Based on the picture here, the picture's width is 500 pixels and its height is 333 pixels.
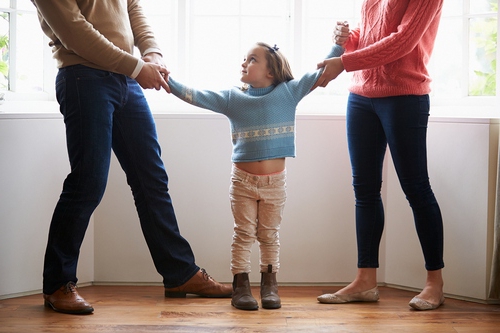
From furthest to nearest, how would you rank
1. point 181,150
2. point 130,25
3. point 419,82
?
point 181,150 < point 130,25 < point 419,82

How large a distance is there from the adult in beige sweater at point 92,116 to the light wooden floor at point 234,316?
13 centimetres

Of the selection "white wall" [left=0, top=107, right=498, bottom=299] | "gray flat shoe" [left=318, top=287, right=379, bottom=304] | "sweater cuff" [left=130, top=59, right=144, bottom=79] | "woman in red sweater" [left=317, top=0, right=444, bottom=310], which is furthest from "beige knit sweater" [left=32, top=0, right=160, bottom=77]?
"gray flat shoe" [left=318, top=287, right=379, bottom=304]


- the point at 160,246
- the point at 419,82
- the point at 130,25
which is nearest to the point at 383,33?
the point at 419,82

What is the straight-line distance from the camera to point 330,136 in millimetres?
3227

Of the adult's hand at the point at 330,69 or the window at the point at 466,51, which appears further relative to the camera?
the window at the point at 466,51

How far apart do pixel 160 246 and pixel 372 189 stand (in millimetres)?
894

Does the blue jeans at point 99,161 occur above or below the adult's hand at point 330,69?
below

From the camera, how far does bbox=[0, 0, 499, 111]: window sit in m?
3.31

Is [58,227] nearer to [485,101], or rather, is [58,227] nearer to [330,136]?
[330,136]

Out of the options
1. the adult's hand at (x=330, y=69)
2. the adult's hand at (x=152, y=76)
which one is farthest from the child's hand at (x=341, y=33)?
the adult's hand at (x=152, y=76)

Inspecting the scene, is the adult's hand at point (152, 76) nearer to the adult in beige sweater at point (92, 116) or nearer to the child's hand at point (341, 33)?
the adult in beige sweater at point (92, 116)

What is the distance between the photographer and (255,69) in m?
2.81

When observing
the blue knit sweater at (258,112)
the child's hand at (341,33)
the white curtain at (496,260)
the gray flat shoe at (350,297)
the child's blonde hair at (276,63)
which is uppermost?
the child's hand at (341,33)

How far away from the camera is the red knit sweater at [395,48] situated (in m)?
2.65
